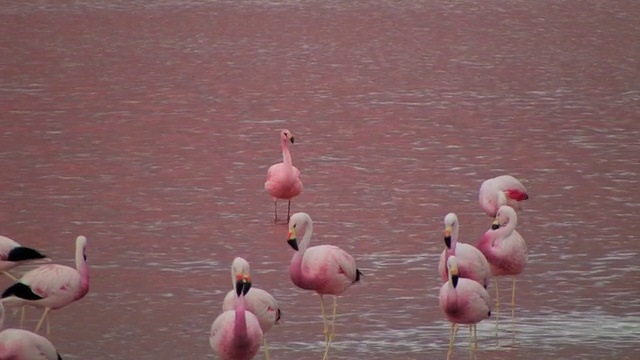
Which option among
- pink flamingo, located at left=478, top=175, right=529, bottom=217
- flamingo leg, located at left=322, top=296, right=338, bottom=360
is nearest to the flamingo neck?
flamingo leg, located at left=322, top=296, right=338, bottom=360

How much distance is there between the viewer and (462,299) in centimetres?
673

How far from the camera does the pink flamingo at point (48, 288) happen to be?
695 centimetres

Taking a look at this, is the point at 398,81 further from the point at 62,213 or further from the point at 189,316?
the point at 189,316

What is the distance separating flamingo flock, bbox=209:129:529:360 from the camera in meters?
6.30

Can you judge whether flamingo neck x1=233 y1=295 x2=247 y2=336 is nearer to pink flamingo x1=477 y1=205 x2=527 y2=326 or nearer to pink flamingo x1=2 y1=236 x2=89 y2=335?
pink flamingo x1=2 y1=236 x2=89 y2=335

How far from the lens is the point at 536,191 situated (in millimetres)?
10461

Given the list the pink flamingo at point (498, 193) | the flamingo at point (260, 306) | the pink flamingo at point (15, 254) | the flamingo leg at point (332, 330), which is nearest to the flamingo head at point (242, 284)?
the flamingo at point (260, 306)

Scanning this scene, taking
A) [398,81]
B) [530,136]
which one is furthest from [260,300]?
[398,81]

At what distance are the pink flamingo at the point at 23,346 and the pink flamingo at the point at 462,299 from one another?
6.35 ft

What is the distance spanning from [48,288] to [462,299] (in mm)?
2089

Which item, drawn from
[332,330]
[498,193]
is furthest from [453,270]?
[498,193]

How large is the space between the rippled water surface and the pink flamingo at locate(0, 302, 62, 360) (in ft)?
3.32

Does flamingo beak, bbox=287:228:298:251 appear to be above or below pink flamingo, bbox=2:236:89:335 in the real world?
above

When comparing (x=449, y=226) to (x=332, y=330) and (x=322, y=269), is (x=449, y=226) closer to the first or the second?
(x=322, y=269)
